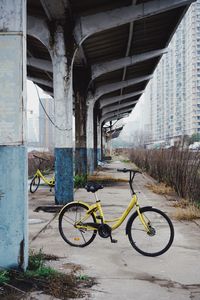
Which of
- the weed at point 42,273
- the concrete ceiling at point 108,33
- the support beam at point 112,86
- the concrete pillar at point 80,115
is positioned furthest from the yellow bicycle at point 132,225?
the support beam at point 112,86

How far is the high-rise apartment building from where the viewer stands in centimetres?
10525

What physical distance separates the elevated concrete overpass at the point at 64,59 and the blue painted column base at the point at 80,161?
41 millimetres

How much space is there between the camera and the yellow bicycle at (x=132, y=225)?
216 inches

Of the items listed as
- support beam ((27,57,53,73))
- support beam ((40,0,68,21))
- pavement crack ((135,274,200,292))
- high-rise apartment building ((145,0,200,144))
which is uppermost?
high-rise apartment building ((145,0,200,144))

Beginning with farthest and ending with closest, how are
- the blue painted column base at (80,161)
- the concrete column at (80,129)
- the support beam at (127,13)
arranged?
the blue painted column base at (80,161) < the concrete column at (80,129) < the support beam at (127,13)

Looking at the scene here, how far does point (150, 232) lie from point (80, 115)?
10465 mm

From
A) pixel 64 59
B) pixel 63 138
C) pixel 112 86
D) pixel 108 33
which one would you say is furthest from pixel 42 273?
pixel 112 86

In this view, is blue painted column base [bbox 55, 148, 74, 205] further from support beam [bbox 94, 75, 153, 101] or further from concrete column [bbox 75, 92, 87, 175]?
support beam [bbox 94, 75, 153, 101]

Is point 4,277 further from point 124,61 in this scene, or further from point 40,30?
point 124,61

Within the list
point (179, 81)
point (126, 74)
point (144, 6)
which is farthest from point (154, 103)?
point (144, 6)

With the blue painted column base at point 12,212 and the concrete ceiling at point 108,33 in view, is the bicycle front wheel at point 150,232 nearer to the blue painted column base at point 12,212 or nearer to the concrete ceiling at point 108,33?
the blue painted column base at point 12,212

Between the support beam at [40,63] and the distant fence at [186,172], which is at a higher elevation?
the support beam at [40,63]

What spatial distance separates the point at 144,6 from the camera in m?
10.8

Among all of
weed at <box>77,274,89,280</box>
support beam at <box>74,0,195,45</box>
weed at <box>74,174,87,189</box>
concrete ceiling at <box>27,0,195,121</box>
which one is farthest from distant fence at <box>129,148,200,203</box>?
weed at <box>77,274,89,280</box>
